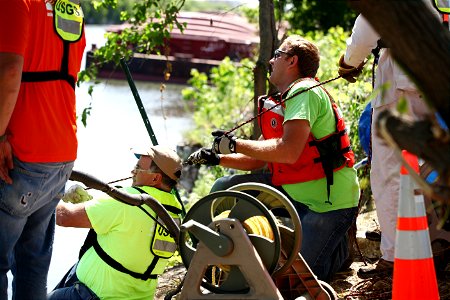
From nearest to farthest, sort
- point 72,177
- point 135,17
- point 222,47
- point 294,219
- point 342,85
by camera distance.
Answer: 1. point 294,219
2. point 72,177
3. point 135,17
4. point 342,85
5. point 222,47

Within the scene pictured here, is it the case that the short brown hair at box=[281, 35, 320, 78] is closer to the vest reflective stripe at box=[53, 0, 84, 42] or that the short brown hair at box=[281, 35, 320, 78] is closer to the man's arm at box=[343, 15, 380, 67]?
the man's arm at box=[343, 15, 380, 67]

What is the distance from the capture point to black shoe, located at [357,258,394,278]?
5.29m

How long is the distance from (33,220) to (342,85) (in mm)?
5450

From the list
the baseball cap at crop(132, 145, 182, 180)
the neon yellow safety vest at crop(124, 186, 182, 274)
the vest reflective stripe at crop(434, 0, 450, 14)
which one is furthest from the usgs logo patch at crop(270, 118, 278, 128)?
the vest reflective stripe at crop(434, 0, 450, 14)

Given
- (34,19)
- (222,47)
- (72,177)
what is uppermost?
(34,19)

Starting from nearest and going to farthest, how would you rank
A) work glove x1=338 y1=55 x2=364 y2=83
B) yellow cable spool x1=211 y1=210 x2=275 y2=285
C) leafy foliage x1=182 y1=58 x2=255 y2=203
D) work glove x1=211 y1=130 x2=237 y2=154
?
1. yellow cable spool x1=211 y1=210 x2=275 y2=285
2. work glove x1=211 y1=130 x2=237 y2=154
3. work glove x1=338 y1=55 x2=364 y2=83
4. leafy foliage x1=182 y1=58 x2=255 y2=203

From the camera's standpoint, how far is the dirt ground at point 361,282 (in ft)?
17.0

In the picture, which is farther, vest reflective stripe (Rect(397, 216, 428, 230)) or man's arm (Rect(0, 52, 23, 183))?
vest reflective stripe (Rect(397, 216, 428, 230))

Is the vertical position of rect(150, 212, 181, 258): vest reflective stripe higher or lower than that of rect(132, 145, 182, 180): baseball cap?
lower

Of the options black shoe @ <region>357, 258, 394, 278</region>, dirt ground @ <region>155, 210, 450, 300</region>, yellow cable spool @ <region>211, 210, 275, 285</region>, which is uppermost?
yellow cable spool @ <region>211, 210, 275, 285</region>

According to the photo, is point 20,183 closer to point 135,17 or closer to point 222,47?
point 135,17

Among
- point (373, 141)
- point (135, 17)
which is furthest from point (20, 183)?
point (135, 17)

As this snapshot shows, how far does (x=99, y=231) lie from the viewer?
4770 millimetres

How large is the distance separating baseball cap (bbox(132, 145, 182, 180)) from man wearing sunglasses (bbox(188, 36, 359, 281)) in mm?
465
